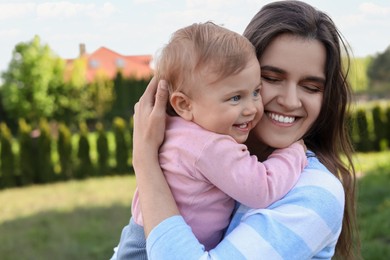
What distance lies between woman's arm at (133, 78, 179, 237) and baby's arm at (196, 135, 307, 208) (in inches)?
4.6

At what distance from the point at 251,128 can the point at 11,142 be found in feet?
44.3

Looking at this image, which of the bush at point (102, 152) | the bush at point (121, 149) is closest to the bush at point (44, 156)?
the bush at point (102, 152)

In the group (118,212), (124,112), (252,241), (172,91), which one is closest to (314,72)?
(172,91)

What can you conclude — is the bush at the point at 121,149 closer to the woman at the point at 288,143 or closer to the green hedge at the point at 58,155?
the green hedge at the point at 58,155

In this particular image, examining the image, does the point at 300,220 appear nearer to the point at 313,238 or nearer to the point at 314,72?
the point at 313,238

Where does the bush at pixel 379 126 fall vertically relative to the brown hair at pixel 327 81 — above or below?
below

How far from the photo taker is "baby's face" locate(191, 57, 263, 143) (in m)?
1.43

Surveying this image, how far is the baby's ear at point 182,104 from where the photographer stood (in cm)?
146

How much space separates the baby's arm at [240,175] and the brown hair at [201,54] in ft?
0.56

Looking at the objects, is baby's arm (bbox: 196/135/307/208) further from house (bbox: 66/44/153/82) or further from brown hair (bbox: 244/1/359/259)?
house (bbox: 66/44/153/82)

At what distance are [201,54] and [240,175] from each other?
12.4 inches

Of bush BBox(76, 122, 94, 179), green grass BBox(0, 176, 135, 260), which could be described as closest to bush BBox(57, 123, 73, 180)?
bush BBox(76, 122, 94, 179)

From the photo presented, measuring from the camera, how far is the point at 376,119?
15.2 m

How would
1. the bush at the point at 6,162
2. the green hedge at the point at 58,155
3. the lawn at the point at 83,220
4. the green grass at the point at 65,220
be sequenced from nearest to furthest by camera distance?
1. the lawn at the point at 83,220
2. the green grass at the point at 65,220
3. the bush at the point at 6,162
4. the green hedge at the point at 58,155
